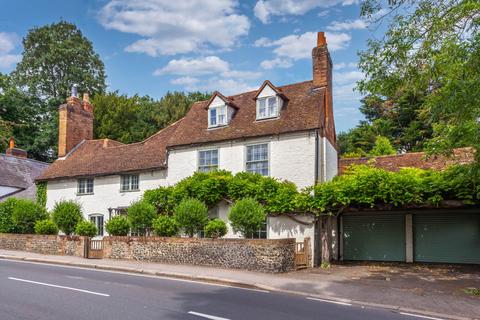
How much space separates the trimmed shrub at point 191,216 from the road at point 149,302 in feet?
18.0

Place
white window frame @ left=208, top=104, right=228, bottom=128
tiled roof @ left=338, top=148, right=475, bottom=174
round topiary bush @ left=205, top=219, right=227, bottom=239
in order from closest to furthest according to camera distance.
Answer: round topiary bush @ left=205, top=219, right=227, bottom=239 → tiled roof @ left=338, top=148, right=475, bottom=174 → white window frame @ left=208, top=104, right=228, bottom=128

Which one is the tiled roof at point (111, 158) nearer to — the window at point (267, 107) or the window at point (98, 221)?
the window at point (98, 221)

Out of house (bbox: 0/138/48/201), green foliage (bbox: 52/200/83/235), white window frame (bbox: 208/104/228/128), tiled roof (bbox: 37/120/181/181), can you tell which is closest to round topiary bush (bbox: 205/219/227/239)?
white window frame (bbox: 208/104/228/128)

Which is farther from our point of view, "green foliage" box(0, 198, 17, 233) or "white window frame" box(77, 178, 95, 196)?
"white window frame" box(77, 178, 95, 196)

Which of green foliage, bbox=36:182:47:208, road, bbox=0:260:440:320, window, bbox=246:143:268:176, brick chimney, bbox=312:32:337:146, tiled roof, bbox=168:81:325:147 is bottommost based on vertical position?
road, bbox=0:260:440:320

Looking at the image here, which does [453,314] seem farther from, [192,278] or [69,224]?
[69,224]

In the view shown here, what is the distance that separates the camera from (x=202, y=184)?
66.9 ft

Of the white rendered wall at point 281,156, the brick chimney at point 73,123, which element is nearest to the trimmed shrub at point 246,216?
the white rendered wall at point 281,156

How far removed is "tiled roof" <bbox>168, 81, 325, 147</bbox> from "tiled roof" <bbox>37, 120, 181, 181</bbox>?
221 centimetres

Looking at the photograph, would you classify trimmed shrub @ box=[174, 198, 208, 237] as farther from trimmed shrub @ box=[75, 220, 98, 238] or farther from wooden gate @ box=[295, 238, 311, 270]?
trimmed shrub @ box=[75, 220, 98, 238]

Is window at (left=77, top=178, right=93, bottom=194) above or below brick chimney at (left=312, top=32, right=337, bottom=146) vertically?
below

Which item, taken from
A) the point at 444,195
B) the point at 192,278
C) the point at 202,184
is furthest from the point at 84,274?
the point at 444,195

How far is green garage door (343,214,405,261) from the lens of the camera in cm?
2127

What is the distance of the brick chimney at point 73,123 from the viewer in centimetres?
3098
